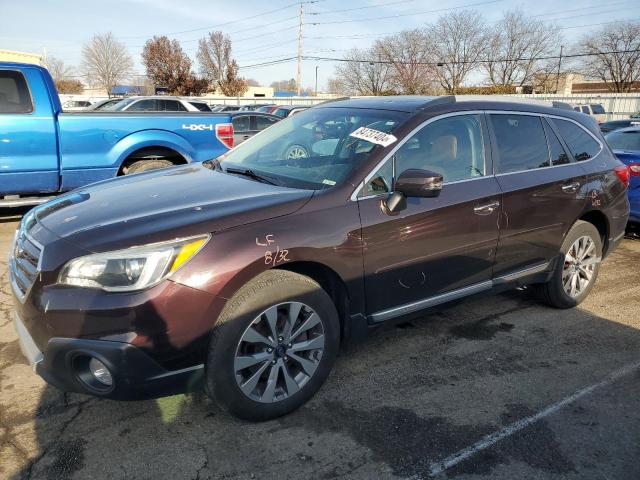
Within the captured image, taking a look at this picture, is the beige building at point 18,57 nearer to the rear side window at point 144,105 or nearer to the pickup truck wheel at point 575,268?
the pickup truck wheel at point 575,268

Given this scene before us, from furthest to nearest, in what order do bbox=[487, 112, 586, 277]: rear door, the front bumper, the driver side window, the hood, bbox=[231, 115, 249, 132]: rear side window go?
bbox=[231, 115, 249, 132]: rear side window, bbox=[487, 112, 586, 277]: rear door, the driver side window, the hood, the front bumper

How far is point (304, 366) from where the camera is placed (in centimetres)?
285

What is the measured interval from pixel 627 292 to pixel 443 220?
2.83m

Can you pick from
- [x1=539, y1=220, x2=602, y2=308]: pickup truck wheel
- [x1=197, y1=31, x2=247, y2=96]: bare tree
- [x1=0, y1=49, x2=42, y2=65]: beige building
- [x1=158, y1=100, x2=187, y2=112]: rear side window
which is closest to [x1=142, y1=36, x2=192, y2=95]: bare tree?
[x1=197, y1=31, x2=247, y2=96]: bare tree

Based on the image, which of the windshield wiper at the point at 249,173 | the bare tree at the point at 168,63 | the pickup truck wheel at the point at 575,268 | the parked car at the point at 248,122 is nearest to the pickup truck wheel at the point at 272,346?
the windshield wiper at the point at 249,173

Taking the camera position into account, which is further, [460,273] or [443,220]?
[460,273]

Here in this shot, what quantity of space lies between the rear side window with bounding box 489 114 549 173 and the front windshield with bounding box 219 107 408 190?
84 cm

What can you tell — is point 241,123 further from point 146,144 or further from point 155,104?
point 146,144

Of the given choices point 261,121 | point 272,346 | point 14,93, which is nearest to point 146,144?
point 14,93

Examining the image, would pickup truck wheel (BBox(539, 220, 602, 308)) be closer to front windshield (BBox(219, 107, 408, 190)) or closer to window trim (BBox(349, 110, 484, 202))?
window trim (BBox(349, 110, 484, 202))

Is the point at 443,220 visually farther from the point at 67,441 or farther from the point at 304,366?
the point at 67,441

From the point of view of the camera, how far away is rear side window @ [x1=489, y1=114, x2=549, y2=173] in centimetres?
373

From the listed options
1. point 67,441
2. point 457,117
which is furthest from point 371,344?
point 67,441

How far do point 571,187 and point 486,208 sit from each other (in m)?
1.09
